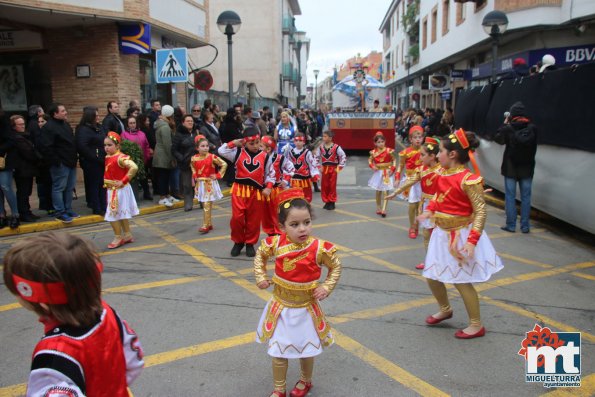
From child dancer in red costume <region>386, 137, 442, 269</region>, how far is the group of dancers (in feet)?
0.06

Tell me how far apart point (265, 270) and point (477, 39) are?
20.5 metres

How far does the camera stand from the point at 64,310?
1.89 m

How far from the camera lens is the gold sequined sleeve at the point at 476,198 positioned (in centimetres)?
413

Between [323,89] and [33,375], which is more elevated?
[323,89]

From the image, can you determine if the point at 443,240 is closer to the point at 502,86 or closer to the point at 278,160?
the point at 278,160

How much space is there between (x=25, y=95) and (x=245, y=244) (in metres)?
10.2

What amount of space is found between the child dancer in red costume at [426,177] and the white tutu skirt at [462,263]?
1056 millimetres

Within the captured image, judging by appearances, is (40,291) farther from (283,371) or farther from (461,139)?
(461,139)

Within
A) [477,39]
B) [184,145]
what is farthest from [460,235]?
[477,39]

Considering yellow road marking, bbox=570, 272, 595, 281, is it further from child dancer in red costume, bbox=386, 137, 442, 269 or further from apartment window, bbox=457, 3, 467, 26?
apartment window, bbox=457, 3, 467, 26

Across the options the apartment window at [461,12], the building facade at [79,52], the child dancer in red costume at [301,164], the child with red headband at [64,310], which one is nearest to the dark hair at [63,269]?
the child with red headband at [64,310]

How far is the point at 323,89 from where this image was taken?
152 m

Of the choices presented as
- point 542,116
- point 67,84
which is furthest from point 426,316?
point 67,84

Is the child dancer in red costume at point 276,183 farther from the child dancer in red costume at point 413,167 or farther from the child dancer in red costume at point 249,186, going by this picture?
the child dancer in red costume at point 413,167
